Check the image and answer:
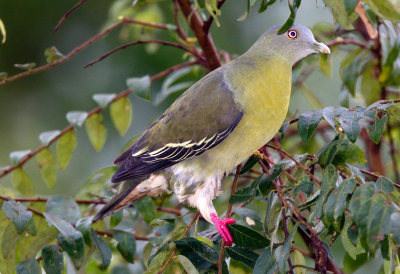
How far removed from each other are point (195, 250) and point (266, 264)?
210 millimetres

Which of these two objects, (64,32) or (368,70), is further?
(64,32)

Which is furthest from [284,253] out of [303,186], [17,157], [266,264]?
[17,157]

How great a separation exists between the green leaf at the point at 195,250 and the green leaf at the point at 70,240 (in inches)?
14.3

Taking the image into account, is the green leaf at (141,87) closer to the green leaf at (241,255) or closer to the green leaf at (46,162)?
the green leaf at (46,162)

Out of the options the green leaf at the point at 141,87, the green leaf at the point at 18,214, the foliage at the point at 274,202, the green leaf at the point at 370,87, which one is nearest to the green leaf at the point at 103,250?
the foliage at the point at 274,202

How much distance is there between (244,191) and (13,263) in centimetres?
78

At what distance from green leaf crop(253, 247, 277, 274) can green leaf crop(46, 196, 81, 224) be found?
0.76 metres

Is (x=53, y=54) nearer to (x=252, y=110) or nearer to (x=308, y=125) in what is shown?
(x=252, y=110)

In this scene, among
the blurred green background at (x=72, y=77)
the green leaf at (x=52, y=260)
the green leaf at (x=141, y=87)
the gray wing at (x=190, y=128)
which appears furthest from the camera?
the blurred green background at (x=72, y=77)

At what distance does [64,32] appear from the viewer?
4.88m

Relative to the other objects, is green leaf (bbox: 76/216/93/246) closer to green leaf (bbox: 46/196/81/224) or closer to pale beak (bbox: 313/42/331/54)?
green leaf (bbox: 46/196/81/224)

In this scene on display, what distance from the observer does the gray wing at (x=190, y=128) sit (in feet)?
6.61

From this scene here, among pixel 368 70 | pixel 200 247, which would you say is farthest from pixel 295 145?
pixel 200 247

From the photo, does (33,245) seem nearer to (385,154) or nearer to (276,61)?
(276,61)
